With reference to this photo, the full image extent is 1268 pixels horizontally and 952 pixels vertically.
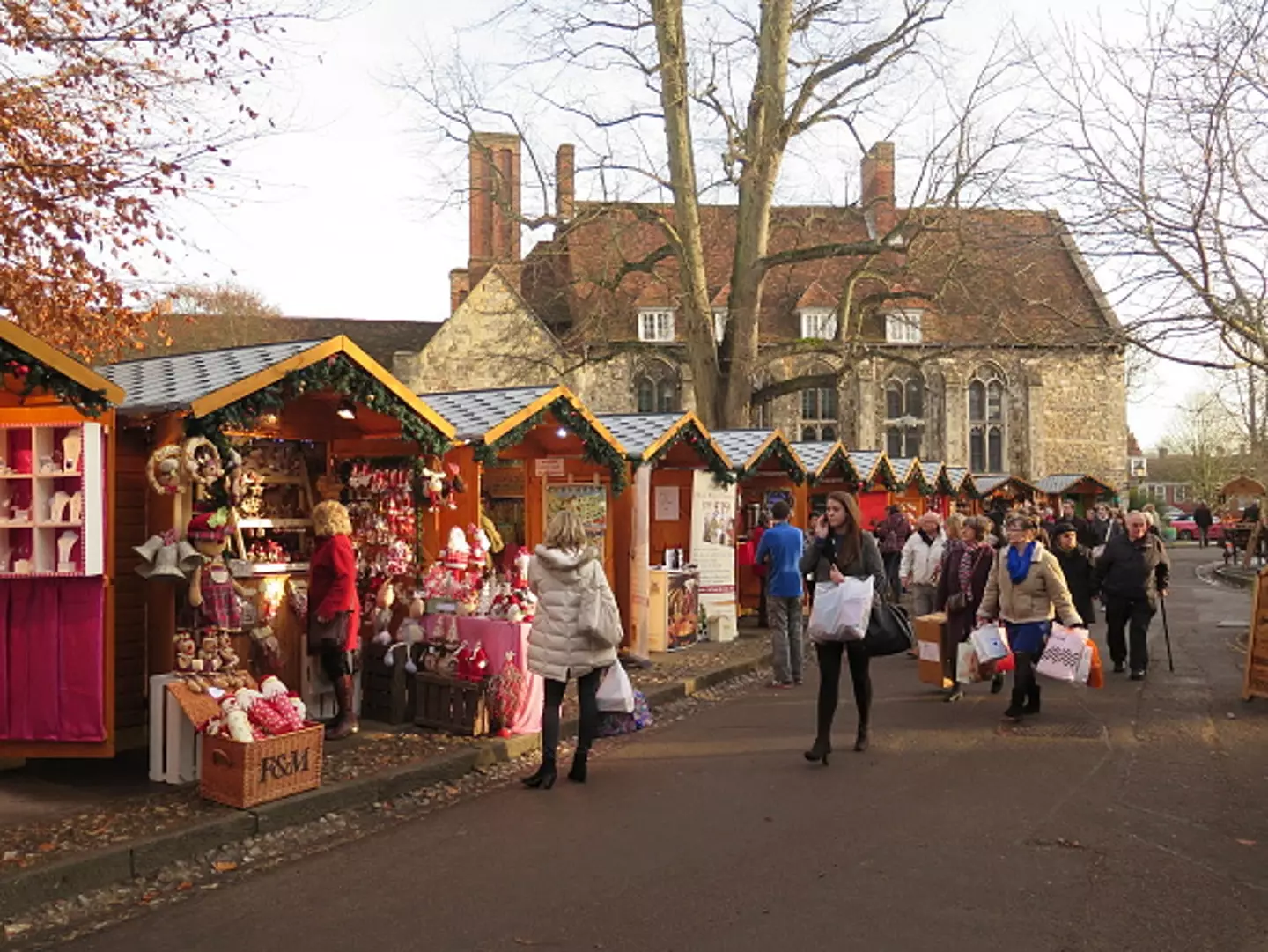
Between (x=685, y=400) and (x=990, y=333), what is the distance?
23.4 m

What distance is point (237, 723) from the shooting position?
229 inches

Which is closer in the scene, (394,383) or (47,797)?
(47,797)

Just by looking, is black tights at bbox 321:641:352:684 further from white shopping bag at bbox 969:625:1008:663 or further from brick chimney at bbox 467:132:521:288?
brick chimney at bbox 467:132:521:288

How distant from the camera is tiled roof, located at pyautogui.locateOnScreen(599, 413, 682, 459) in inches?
470

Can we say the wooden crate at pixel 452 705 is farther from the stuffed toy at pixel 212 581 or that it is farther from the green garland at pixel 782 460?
the green garland at pixel 782 460

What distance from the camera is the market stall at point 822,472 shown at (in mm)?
17625

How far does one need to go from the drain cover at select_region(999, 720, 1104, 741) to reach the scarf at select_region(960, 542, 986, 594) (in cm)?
146

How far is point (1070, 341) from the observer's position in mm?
11609

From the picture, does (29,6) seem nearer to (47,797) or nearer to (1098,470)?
(47,797)

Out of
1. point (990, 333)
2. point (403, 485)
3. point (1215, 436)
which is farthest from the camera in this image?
point (1215, 436)

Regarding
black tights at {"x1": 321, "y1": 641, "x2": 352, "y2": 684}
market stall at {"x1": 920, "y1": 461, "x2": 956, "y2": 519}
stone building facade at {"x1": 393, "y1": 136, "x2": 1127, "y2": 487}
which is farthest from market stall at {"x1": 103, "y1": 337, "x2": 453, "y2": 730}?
stone building facade at {"x1": 393, "y1": 136, "x2": 1127, "y2": 487}

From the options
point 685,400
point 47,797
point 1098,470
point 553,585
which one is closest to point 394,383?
point 553,585

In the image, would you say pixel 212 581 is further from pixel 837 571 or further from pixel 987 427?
pixel 987 427

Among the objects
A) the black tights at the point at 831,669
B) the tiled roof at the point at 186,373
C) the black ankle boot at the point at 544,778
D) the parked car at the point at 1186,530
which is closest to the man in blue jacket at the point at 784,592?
the black tights at the point at 831,669
